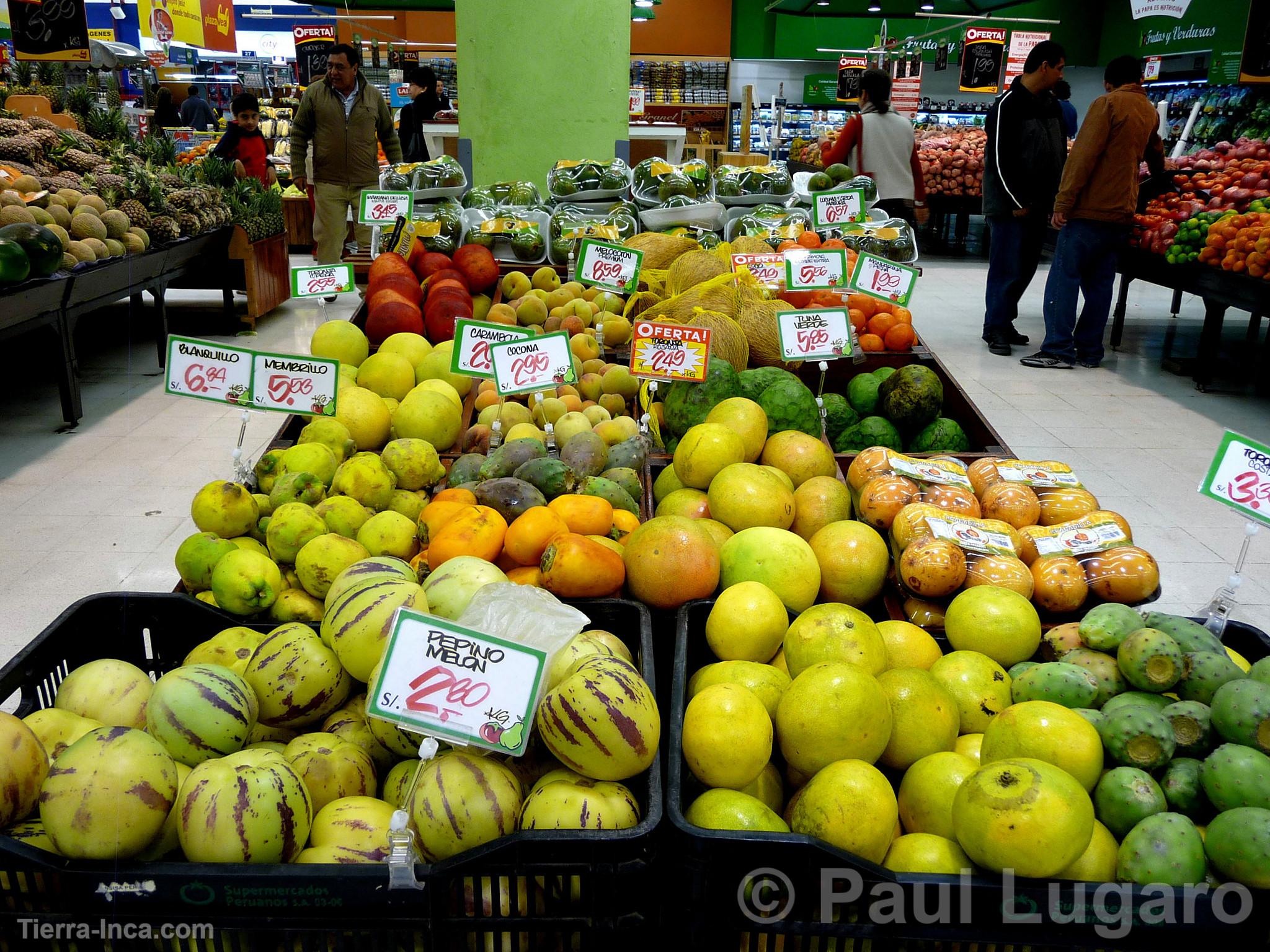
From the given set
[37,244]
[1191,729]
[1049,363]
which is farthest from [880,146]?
[1191,729]

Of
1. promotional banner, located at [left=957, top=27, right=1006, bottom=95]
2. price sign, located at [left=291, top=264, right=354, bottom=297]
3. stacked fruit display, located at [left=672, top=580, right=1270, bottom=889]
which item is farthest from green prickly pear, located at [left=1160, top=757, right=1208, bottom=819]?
promotional banner, located at [left=957, top=27, right=1006, bottom=95]

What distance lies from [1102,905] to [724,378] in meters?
1.70

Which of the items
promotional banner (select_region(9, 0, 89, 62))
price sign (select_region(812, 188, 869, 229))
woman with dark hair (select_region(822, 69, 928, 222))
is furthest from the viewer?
promotional banner (select_region(9, 0, 89, 62))

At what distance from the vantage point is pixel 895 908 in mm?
1062

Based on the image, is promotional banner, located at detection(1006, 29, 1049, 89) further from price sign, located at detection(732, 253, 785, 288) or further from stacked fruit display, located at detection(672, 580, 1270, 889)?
stacked fruit display, located at detection(672, 580, 1270, 889)

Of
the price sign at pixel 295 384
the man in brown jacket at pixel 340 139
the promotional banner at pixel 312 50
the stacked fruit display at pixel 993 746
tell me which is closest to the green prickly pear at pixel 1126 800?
the stacked fruit display at pixel 993 746

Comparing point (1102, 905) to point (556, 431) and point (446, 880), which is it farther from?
point (556, 431)

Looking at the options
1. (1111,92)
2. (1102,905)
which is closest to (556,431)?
(1102,905)

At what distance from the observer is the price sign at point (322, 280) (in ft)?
9.57

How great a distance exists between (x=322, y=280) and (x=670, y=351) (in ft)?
4.29

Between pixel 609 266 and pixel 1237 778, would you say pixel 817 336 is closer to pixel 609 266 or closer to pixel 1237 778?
pixel 609 266

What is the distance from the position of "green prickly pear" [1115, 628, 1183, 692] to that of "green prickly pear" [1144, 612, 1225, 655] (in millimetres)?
40

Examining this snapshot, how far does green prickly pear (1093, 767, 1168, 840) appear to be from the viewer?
1.22 meters

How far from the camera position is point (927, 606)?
188 cm
